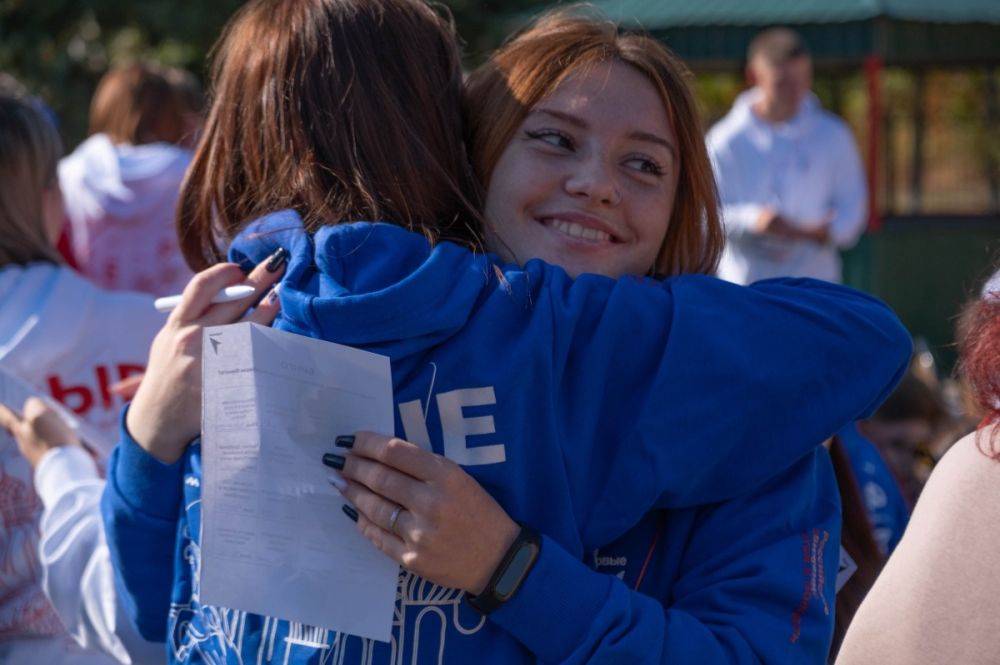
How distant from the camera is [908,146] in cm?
1284

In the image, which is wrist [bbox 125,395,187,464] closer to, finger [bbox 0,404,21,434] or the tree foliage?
finger [bbox 0,404,21,434]

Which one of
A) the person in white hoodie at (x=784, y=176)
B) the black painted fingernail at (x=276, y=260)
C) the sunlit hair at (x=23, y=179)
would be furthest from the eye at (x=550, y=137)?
the person in white hoodie at (x=784, y=176)

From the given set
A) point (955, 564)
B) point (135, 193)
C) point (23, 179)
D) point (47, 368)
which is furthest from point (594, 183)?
point (135, 193)

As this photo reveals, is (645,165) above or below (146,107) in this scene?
above

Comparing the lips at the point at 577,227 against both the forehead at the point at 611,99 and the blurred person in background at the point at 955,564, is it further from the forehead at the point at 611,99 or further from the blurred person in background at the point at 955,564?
the blurred person in background at the point at 955,564

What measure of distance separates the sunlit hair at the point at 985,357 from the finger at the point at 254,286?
0.86 m

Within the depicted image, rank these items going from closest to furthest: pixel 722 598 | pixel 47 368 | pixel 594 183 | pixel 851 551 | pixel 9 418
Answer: pixel 722 598 → pixel 594 183 → pixel 851 551 → pixel 9 418 → pixel 47 368

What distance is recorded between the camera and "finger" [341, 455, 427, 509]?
4.72ft

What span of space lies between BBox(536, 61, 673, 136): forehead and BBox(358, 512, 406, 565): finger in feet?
2.12

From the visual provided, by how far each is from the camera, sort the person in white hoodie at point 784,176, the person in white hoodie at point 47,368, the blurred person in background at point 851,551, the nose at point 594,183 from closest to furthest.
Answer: the nose at point 594,183 → the blurred person in background at point 851,551 → the person in white hoodie at point 47,368 → the person in white hoodie at point 784,176

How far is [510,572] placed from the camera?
56.7 inches

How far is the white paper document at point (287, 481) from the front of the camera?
1.46 meters

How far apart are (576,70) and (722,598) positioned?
75 centimetres

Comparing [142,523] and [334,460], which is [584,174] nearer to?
[334,460]
